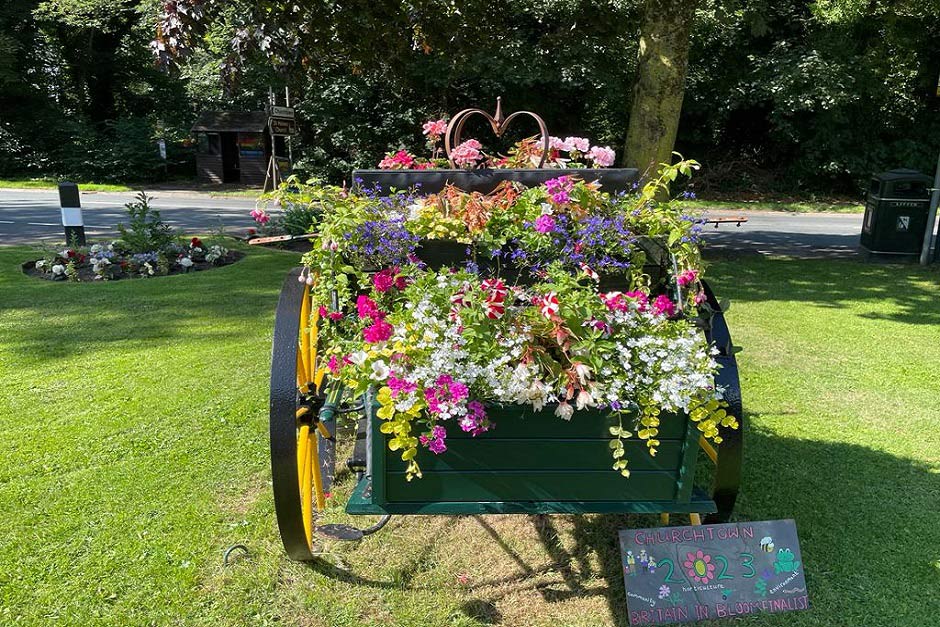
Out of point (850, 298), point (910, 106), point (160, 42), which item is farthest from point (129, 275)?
point (910, 106)

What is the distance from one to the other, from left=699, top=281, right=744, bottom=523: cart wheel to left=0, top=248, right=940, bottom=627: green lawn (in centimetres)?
45

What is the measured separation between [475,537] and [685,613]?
92cm

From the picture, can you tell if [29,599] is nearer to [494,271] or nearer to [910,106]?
[494,271]

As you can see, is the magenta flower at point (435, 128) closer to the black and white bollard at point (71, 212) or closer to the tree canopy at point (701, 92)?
the black and white bollard at point (71, 212)

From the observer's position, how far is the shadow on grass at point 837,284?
6891 millimetres

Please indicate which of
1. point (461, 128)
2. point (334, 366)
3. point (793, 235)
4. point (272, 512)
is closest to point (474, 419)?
point (334, 366)

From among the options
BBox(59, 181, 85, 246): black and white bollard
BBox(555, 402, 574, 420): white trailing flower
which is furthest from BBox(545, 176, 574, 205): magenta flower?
BBox(59, 181, 85, 246): black and white bollard

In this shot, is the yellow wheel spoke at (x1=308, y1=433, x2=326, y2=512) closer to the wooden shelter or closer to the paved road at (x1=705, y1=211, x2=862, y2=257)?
the paved road at (x1=705, y1=211, x2=862, y2=257)

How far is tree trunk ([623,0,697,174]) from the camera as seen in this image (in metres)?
6.98

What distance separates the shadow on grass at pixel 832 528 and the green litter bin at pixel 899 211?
22.0 ft

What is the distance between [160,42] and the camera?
5.77m

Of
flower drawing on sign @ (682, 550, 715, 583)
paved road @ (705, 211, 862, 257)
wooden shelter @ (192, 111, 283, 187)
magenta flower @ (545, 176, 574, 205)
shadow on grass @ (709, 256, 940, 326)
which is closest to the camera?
flower drawing on sign @ (682, 550, 715, 583)

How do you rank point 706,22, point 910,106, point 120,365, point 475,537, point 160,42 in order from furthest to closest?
point 910,106 → point 706,22 → point 160,42 → point 120,365 → point 475,537

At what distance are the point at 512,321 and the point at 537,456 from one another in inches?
16.2
